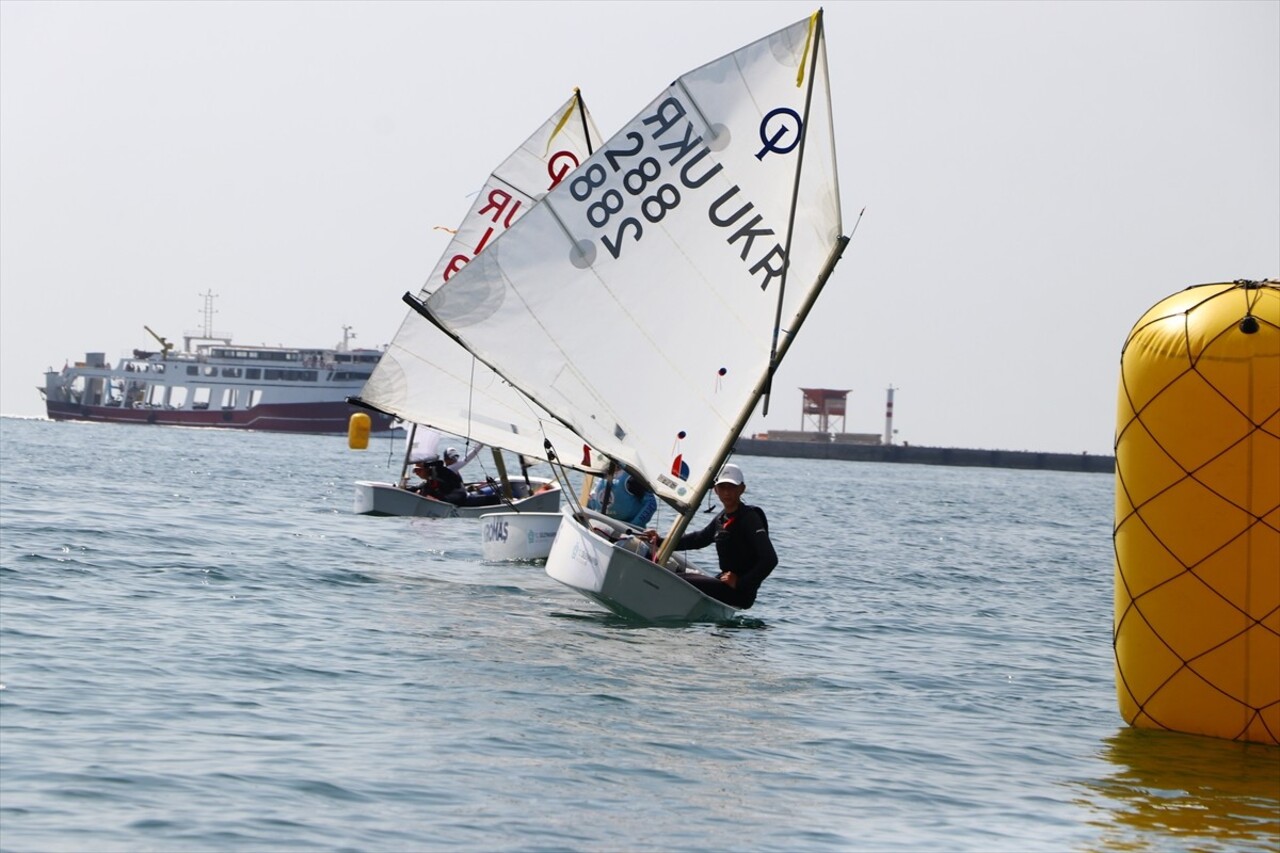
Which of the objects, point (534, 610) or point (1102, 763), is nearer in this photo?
point (1102, 763)

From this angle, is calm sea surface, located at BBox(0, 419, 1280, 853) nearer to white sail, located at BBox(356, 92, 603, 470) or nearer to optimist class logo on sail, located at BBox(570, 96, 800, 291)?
optimist class logo on sail, located at BBox(570, 96, 800, 291)

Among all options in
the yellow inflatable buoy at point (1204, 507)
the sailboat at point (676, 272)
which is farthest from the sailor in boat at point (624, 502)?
the yellow inflatable buoy at point (1204, 507)

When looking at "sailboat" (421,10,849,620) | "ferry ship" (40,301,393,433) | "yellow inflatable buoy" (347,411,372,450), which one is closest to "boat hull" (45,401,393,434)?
"ferry ship" (40,301,393,433)

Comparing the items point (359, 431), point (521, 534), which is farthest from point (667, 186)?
point (359, 431)

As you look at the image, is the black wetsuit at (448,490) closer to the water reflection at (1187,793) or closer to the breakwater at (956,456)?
the water reflection at (1187,793)

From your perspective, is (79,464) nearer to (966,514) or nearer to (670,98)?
(966,514)

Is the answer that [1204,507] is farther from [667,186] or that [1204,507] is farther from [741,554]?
[667,186]

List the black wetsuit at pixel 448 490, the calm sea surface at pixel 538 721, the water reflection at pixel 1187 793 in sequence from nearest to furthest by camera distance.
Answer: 1. the calm sea surface at pixel 538 721
2. the water reflection at pixel 1187 793
3. the black wetsuit at pixel 448 490

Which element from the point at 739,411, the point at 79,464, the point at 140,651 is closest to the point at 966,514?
the point at 79,464

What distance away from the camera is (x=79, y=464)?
53.8 meters

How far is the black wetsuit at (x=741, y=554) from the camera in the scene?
16328mm

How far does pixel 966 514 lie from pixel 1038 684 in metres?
40.9

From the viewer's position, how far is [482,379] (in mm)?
27719

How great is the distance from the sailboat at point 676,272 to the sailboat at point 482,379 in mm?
5403
